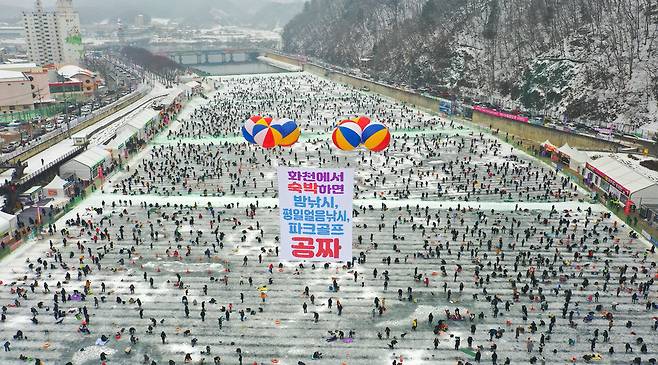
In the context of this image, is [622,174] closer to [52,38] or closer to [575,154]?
[575,154]

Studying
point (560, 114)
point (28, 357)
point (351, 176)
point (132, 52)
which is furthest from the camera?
point (132, 52)

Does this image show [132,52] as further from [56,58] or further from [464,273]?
[464,273]

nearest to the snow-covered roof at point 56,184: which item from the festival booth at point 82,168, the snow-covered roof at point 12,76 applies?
the festival booth at point 82,168

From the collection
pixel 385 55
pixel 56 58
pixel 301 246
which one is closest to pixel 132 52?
pixel 56 58

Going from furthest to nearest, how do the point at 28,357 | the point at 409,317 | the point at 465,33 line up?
1. the point at 465,33
2. the point at 409,317
3. the point at 28,357

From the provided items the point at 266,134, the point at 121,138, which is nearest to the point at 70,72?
the point at 121,138
